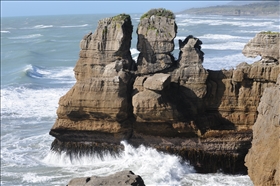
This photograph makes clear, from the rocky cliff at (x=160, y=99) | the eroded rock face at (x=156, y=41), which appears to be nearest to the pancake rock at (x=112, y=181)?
the rocky cliff at (x=160, y=99)

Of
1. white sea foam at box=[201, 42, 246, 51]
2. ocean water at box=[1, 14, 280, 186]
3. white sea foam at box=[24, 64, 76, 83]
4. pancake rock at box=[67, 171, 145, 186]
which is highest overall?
white sea foam at box=[201, 42, 246, 51]

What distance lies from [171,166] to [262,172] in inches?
258

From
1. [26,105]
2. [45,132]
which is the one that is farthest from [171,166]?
[26,105]

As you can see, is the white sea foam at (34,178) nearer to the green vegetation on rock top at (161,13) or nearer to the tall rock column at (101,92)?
the tall rock column at (101,92)

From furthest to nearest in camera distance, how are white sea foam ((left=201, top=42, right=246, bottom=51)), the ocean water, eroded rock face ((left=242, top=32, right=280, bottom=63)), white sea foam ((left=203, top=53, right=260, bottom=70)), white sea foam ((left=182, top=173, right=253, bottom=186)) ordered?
1. white sea foam ((left=201, top=42, right=246, bottom=51))
2. white sea foam ((left=203, top=53, right=260, bottom=70))
3. eroded rock face ((left=242, top=32, right=280, bottom=63))
4. the ocean water
5. white sea foam ((left=182, top=173, right=253, bottom=186))

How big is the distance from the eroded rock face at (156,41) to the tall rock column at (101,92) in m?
0.57

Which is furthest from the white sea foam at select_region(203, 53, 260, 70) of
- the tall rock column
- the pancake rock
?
the pancake rock

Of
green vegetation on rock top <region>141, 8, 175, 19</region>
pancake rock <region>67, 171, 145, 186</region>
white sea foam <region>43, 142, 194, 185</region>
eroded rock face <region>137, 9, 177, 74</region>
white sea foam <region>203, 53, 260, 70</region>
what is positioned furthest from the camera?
white sea foam <region>203, 53, 260, 70</region>

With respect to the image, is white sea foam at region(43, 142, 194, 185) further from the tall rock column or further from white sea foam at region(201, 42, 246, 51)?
white sea foam at region(201, 42, 246, 51)

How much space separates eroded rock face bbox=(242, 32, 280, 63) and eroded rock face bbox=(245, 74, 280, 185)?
21.0 feet

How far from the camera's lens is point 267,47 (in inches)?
693

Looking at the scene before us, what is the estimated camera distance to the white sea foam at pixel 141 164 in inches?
642

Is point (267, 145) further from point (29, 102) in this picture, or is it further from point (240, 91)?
point (29, 102)

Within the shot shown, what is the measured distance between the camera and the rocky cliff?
56.8ft
